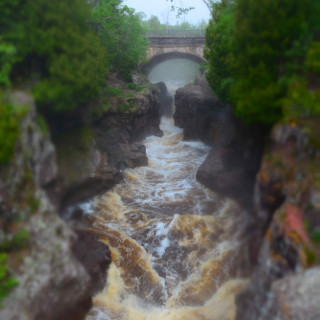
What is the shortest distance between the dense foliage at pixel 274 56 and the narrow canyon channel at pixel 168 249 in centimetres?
425

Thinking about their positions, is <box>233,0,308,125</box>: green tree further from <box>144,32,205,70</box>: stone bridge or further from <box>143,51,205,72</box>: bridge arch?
<box>143,51,205,72</box>: bridge arch

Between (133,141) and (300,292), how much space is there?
63.6ft

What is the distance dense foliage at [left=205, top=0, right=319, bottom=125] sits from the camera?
867cm

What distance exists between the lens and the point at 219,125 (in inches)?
918

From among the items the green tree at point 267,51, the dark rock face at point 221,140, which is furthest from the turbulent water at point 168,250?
the green tree at point 267,51

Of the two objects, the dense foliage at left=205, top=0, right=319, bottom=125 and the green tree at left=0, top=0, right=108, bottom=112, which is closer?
the green tree at left=0, top=0, right=108, bottom=112

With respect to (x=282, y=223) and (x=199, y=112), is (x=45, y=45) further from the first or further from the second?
(x=199, y=112)

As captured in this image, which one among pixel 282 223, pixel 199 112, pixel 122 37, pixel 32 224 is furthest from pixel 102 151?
pixel 282 223

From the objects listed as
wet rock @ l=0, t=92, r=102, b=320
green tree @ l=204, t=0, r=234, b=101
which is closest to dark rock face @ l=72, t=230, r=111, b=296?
wet rock @ l=0, t=92, r=102, b=320

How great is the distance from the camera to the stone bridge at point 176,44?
3459cm

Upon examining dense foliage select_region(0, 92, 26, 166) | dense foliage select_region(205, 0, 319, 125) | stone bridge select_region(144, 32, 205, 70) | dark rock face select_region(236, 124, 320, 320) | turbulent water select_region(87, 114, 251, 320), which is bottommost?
turbulent water select_region(87, 114, 251, 320)

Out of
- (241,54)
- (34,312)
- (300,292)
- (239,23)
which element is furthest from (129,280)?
(239,23)

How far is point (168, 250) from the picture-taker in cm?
1446

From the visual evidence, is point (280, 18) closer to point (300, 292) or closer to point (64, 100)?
point (64, 100)
